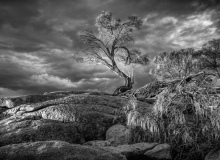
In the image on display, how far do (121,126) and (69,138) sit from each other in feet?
6.98

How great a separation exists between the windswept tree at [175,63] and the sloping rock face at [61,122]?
23.0m

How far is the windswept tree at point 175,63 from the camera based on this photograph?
32.4m

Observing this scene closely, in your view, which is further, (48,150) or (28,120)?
(28,120)

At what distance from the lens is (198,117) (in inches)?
341

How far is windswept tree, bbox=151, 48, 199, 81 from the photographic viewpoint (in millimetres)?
32375

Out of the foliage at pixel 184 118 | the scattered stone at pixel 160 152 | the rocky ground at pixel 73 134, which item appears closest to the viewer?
the rocky ground at pixel 73 134

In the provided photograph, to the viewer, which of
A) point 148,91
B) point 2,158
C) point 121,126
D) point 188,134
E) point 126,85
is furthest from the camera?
point 126,85

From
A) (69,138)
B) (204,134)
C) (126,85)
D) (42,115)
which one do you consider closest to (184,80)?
(204,134)

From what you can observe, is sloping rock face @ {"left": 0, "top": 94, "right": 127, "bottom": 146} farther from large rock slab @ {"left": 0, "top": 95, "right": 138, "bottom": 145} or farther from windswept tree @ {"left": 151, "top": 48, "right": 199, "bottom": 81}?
windswept tree @ {"left": 151, "top": 48, "right": 199, "bottom": 81}

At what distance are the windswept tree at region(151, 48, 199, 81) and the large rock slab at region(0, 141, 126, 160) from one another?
27.8 meters

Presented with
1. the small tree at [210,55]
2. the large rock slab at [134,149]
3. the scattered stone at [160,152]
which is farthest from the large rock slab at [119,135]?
the small tree at [210,55]

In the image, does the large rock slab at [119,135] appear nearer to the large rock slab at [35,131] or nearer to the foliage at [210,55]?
the large rock slab at [35,131]

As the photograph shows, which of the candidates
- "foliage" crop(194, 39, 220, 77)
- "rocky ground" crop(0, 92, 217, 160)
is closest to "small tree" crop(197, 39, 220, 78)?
"foliage" crop(194, 39, 220, 77)

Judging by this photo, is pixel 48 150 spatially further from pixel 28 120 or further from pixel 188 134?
pixel 188 134
